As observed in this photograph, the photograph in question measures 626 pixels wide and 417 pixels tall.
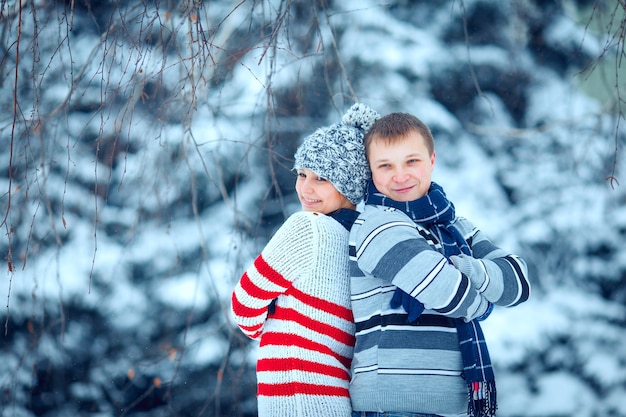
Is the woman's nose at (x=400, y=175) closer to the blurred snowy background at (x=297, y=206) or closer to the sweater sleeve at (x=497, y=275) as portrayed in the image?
the sweater sleeve at (x=497, y=275)

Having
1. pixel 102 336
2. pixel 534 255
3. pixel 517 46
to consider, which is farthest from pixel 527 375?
pixel 102 336

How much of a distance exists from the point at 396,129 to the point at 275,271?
1.50 feet

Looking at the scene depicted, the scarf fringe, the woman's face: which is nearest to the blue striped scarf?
the scarf fringe

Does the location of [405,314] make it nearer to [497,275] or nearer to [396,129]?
[497,275]

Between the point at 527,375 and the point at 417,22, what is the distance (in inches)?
77.3

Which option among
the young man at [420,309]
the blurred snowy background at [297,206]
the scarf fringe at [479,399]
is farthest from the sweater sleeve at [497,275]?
the blurred snowy background at [297,206]

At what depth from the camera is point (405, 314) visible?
5.00 feet

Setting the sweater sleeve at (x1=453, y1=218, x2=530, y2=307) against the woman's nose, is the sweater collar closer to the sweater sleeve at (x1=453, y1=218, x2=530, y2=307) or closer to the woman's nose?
the woman's nose

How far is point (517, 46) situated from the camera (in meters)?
3.70

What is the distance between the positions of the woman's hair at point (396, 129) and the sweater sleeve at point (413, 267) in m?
0.23

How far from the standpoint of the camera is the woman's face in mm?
1778

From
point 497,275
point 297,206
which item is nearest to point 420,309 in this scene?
point 497,275

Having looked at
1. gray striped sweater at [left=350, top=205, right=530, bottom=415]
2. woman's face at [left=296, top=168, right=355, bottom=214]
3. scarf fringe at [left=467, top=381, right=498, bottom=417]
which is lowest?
scarf fringe at [left=467, top=381, right=498, bottom=417]

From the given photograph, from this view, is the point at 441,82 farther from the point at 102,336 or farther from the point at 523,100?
the point at 102,336
